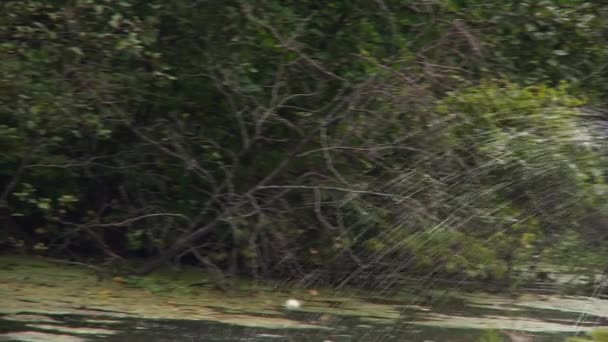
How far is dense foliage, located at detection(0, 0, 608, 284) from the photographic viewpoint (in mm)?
7383

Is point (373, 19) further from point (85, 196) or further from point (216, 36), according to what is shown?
point (85, 196)

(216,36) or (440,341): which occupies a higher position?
(216,36)

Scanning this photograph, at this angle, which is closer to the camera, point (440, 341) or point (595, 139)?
point (595, 139)

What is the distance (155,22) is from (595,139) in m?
3.35

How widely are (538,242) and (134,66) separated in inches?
131

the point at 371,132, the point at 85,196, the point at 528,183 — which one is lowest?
the point at 85,196

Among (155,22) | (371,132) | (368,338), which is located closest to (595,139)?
(368,338)

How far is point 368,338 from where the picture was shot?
6234mm

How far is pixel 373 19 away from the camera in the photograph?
815 cm

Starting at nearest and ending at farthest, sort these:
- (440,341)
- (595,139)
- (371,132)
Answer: (595,139), (440,341), (371,132)

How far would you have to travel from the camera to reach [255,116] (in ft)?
25.6

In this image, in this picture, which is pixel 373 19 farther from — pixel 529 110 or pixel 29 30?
pixel 29 30

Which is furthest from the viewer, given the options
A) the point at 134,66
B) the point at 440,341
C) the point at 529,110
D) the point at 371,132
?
the point at 134,66

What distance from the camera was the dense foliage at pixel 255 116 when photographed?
7383 mm
